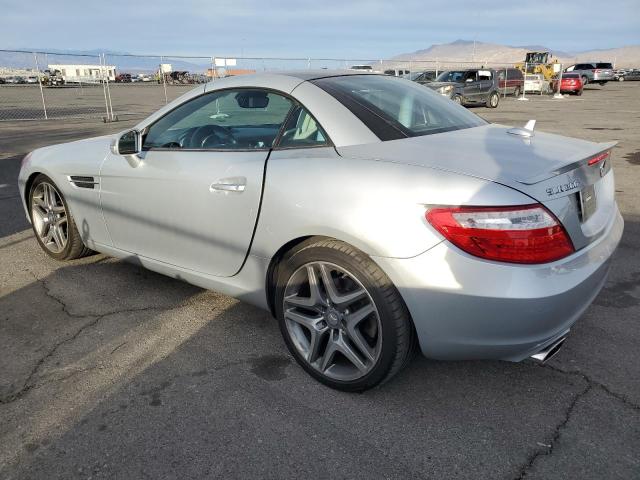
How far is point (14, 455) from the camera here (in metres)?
2.13

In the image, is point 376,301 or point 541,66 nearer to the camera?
point 376,301

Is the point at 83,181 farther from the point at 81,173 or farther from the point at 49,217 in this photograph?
the point at 49,217

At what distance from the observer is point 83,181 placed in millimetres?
3637

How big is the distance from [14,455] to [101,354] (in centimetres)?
80

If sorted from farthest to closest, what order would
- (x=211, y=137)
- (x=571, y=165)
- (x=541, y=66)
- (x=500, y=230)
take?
(x=541, y=66), (x=211, y=137), (x=571, y=165), (x=500, y=230)

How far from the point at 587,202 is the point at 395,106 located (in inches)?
44.0

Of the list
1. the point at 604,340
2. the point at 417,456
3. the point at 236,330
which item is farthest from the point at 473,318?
the point at 236,330

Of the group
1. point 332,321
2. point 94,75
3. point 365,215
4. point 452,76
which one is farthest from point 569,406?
point 94,75

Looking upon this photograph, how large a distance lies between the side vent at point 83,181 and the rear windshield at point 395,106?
1.77 meters

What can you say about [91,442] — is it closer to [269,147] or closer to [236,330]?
[236,330]

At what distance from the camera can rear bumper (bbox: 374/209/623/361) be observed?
1996 millimetres

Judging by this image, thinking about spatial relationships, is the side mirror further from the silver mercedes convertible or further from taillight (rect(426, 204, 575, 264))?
taillight (rect(426, 204, 575, 264))

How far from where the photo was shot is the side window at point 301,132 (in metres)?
2.57

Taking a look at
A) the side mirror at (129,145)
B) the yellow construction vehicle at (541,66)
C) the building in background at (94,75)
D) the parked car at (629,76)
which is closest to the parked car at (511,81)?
the yellow construction vehicle at (541,66)
